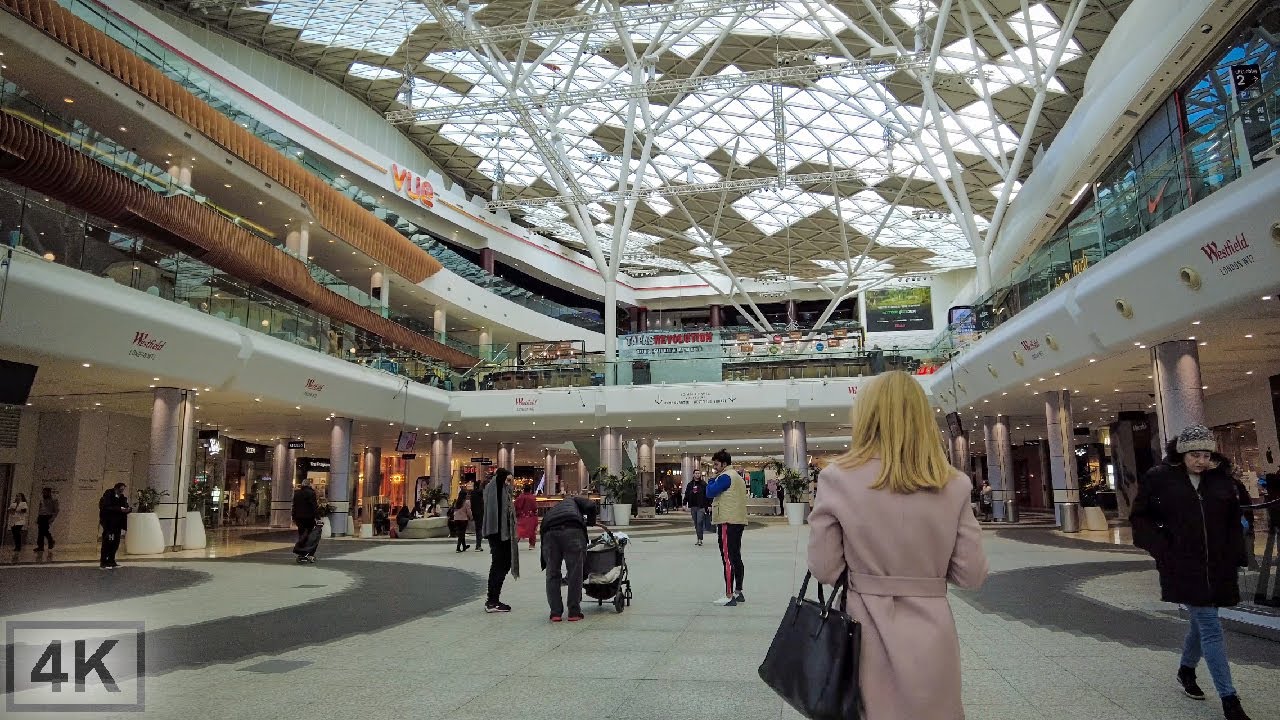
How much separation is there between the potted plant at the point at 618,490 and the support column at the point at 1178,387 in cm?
1955

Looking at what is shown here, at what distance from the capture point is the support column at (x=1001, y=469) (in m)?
31.3

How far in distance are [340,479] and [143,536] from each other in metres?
10.2

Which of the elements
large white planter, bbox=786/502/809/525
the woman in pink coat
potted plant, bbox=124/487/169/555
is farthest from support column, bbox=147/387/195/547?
the woman in pink coat

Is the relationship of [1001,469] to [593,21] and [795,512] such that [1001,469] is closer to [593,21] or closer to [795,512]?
Result: [795,512]

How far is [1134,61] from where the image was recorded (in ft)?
69.3

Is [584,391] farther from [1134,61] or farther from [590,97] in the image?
[1134,61]

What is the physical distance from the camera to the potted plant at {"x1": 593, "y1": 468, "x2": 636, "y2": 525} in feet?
105

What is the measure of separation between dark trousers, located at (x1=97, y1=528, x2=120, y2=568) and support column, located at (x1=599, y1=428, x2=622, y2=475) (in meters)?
22.2

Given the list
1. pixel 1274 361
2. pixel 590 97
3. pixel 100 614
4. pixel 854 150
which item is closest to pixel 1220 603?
pixel 100 614

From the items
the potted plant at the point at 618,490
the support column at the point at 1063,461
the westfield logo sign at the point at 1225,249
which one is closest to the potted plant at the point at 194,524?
the potted plant at the point at 618,490

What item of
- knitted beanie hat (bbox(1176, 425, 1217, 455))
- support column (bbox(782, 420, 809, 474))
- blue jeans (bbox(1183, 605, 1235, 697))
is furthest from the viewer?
support column (bbox(782, 420, 809, 474))

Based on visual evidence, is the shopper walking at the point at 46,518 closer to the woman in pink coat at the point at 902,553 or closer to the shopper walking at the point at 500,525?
the shopper walking at the point at 500,525

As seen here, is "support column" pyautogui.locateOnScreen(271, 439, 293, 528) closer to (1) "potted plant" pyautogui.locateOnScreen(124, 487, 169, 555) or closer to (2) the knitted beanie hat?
(1) "potted plant" pyautogui.locateOnScreen(124, 487, 169, 555)

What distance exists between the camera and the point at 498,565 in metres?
9.33
